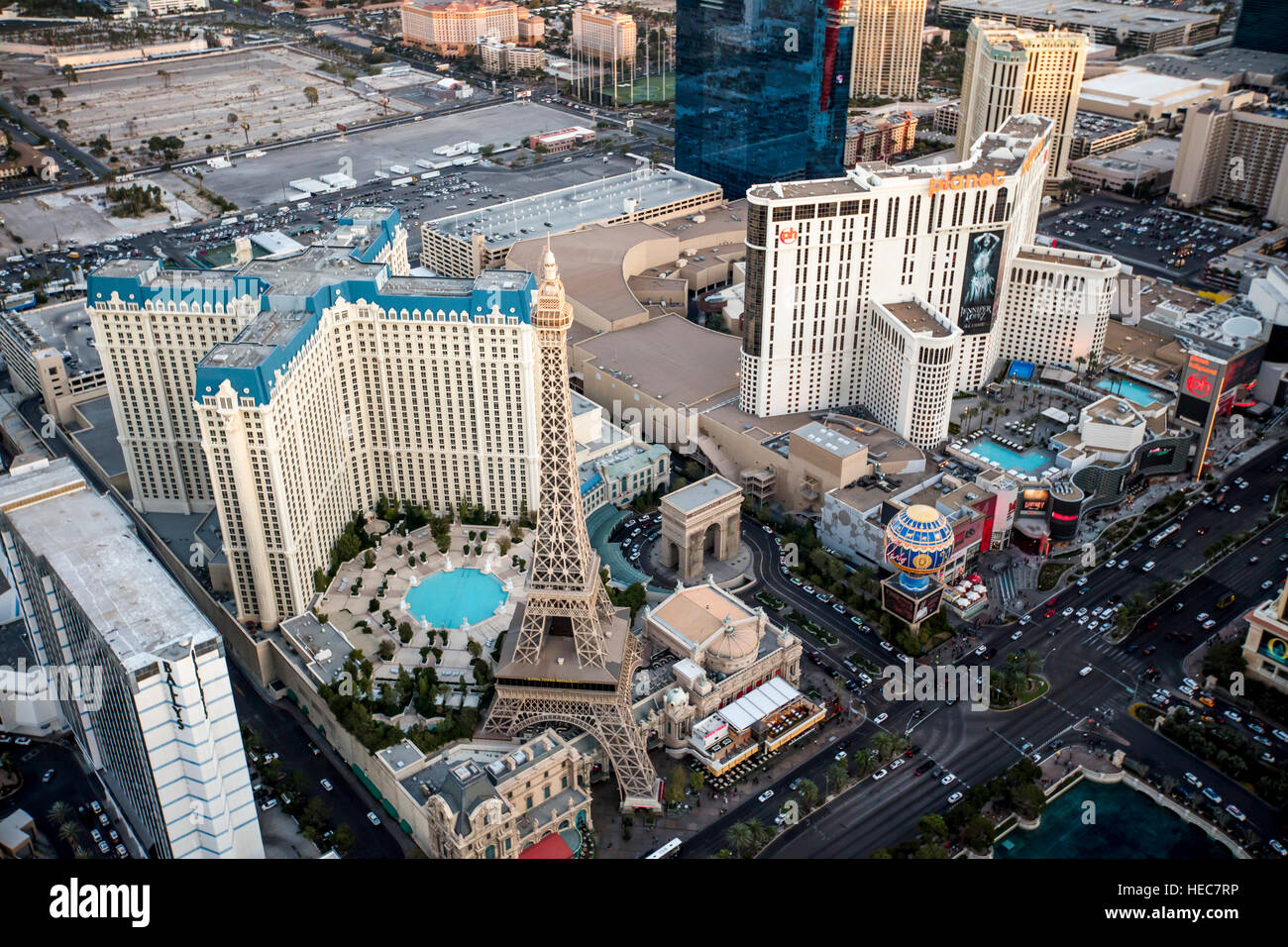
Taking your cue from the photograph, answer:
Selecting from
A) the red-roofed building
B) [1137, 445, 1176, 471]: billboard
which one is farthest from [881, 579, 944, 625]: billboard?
the red-roofed building

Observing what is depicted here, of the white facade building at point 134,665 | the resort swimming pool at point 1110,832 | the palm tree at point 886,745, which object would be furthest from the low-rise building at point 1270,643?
the white facade building at point 134,665

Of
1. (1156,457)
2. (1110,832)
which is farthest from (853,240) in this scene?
(1110,832)

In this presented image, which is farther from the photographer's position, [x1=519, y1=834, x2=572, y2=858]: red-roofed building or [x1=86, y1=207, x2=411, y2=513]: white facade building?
[x1=86, y1=207, x2=411, y2=513]: white facade building

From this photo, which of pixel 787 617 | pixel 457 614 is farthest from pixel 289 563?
pixel 787 617

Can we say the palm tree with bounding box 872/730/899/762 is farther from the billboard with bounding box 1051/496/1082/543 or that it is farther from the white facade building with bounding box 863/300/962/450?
the white facade building with bounding box 863/300/962/450

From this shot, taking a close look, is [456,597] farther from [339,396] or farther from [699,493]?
[699,493]
